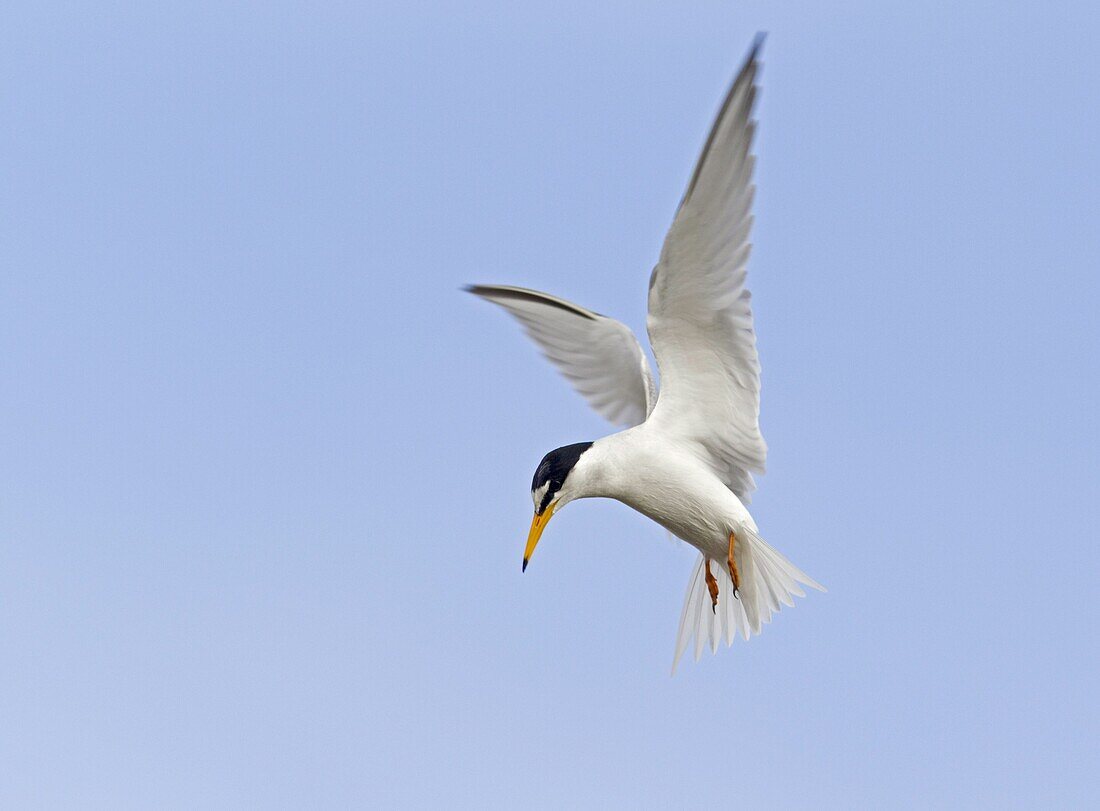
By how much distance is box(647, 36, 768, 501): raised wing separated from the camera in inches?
234

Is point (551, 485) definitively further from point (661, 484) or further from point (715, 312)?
point (715, 312)

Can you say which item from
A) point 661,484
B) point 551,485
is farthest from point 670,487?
point 551,485

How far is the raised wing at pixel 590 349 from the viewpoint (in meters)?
8.17

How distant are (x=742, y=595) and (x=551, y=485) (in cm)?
123

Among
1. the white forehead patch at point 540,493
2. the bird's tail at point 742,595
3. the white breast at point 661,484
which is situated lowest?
the bird's tail at point 742,595

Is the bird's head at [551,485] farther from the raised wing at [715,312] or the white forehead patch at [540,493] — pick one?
the raised wing at [715,312]

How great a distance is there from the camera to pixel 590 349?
840 centimetres

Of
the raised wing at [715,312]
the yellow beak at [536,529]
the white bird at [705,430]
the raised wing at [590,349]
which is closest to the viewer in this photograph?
the raised wing at [715,312]

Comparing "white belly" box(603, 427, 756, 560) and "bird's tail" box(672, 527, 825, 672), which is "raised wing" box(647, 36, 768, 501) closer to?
"white belly" box(603, 427, 756, 560)

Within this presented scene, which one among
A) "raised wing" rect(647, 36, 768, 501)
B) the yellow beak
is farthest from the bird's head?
"raised wing" rect(647, 36, 768, 501)

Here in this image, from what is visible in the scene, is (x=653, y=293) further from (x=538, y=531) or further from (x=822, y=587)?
(x=822, y=587)

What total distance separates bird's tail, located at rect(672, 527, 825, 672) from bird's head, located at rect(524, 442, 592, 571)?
0.91 meters

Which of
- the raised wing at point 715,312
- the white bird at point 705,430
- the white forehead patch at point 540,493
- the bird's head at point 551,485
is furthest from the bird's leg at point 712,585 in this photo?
the white forehead patch at point 540,493

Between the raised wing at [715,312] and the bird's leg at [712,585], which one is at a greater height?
the raised wing at [715,312]
